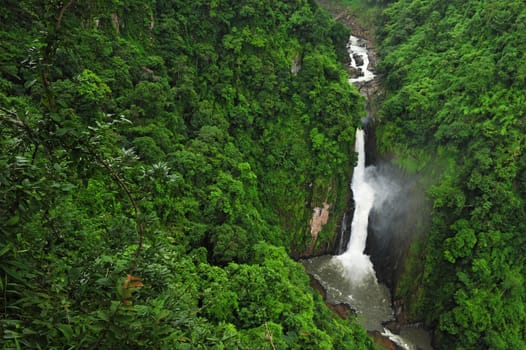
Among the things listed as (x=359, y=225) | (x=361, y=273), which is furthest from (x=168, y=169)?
(x=359, y=225)

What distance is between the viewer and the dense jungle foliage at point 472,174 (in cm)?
1559

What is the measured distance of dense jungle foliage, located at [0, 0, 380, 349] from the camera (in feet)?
6.44

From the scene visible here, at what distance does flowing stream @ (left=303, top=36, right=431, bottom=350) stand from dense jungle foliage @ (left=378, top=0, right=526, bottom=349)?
1279 millimetres

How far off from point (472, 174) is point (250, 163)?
35.2ft

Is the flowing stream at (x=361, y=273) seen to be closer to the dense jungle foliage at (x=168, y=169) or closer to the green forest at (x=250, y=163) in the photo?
the green forest at (x=250, y=163)

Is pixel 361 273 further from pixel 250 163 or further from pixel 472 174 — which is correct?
pixel 250 163

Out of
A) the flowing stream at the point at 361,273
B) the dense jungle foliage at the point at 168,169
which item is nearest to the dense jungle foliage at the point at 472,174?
the flowing stream at the point at 361,273

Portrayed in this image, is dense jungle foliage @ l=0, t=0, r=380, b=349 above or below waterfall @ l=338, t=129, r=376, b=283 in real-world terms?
above

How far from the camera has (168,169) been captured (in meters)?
2.52

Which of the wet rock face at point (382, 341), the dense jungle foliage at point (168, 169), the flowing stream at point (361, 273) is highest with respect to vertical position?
the dense jungle foliage at point (168, 169)

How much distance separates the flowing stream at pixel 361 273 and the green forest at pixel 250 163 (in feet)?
2.92

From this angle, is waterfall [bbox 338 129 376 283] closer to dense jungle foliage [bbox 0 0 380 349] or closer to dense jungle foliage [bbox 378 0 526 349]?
dense jungle foliage [bbox 0 0 380 349]

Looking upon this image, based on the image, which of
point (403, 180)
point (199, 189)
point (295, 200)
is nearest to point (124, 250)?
point (199, 189)

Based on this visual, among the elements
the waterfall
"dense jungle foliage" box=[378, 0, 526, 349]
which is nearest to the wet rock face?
"dense jungle foliage" box=[378, 0, 526, 349]
